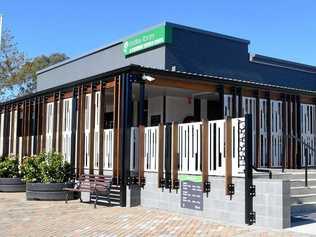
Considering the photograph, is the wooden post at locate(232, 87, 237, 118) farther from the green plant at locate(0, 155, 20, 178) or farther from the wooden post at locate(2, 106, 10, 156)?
the wooden post at locate(2, 106, 10, 156)

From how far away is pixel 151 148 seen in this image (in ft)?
43.5

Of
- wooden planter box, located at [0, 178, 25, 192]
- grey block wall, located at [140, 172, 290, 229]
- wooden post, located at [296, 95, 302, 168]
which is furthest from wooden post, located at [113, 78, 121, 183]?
wooden post, located at [296, 95, 302, 168]

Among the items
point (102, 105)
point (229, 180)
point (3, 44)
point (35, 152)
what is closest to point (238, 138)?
point (229, 180)

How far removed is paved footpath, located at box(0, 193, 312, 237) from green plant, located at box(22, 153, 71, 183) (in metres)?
2.22

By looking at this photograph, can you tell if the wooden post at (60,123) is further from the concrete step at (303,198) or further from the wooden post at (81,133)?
the concrete step at (303,198)

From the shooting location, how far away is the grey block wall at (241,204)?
950 centimetres

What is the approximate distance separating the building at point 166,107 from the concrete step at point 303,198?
2111 mm

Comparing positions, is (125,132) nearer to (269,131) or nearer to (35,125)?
(269,131)

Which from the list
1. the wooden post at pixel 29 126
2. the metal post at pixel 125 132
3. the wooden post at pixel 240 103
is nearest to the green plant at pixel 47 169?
the metal post at pixel 125 132

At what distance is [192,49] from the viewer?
66.5 feet

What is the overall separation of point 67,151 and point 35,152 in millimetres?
3020

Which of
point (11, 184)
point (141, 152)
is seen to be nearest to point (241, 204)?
point (141, 152)

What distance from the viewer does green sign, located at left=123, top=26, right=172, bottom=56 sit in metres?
19.2

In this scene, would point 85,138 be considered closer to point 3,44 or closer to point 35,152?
point 35,152
